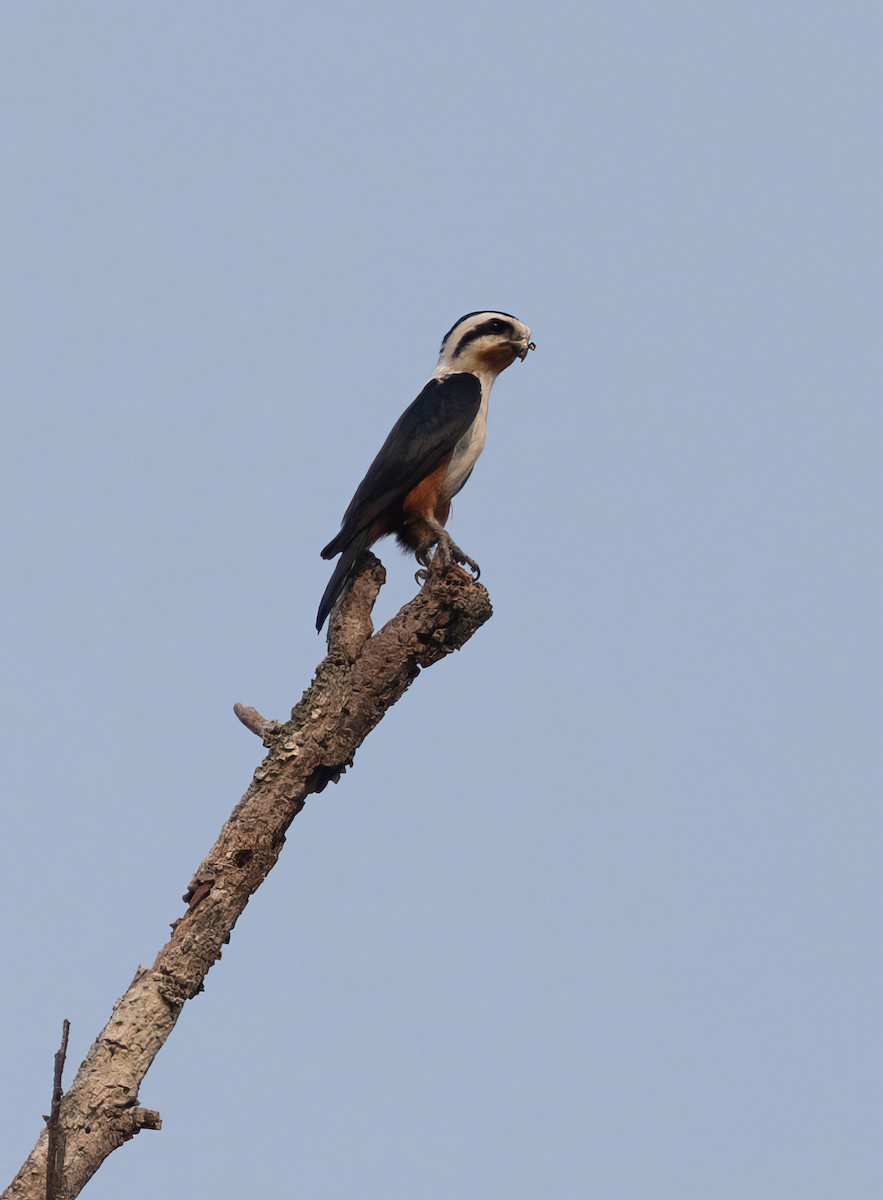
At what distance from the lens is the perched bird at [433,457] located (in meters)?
7.87

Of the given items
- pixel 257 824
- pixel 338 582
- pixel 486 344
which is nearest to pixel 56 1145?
pixel 257 824

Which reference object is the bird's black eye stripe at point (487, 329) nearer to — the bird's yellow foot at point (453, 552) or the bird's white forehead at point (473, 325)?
the bird's white forehead at point (473, 325)

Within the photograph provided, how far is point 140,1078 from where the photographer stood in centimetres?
608

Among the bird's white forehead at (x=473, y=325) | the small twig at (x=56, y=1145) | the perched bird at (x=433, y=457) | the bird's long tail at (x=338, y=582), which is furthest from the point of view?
the bird's white forehead at (x=473, y=325)

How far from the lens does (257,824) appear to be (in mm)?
6523

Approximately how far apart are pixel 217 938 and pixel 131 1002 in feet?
1.54

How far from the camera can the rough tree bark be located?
5.93m

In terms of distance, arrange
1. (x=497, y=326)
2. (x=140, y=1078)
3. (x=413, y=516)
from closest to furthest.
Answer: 1. (x=140, y=1078)
2. (x=413, y=516)
3. (x=497, y=326)

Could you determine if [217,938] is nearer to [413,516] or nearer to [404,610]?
[404,610]

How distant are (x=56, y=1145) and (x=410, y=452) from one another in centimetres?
431

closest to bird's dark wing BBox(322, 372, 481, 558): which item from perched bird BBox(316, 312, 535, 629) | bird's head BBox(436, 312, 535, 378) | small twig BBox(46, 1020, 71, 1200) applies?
perched bird BBox(316, 312, 535, 629)

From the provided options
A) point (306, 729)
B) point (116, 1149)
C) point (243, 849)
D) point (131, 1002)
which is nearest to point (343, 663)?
point (306, 729)

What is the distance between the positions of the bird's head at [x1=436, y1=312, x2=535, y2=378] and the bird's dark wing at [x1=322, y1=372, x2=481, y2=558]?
41 centimetres

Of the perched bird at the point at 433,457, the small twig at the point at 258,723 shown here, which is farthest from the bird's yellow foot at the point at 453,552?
the small twig at the point at 258,723
